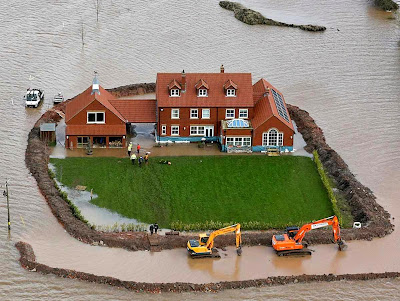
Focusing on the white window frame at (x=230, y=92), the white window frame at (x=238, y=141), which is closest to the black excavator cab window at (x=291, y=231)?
the white window frame at (x=238, y=141)

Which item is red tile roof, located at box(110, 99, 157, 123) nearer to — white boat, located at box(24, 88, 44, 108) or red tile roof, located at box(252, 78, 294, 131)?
red tile roof, located at box(252, 78, 294, 131)

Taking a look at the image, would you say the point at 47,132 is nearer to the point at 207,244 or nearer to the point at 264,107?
the point at 264,107

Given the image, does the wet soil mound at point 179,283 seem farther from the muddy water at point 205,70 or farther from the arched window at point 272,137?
the arched window at point 272,137

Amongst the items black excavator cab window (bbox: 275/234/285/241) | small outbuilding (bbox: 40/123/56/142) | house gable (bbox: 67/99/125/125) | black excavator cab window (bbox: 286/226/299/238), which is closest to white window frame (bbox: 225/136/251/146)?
house gable (bbox: 67/99/125/125)

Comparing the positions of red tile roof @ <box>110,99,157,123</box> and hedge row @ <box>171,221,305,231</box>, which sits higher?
red tile roof @ <box>110,99,157,123</box>

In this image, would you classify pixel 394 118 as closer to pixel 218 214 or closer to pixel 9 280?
pixel 218 214

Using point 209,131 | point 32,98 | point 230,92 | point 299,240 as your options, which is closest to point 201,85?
point 230,92
